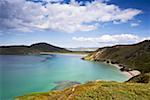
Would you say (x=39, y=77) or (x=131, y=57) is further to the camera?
(x=131, y=57)

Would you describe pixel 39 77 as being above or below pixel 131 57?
below

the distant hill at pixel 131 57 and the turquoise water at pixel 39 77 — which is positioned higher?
the distant hill at pixel 131 57

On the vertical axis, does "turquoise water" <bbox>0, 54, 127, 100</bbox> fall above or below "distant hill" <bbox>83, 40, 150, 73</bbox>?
below

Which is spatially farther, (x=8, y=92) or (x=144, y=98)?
(x=8, y=92)

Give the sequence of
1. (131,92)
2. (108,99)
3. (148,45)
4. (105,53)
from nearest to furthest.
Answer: (108,99)
(131,92)
(148,45)
(105,53)

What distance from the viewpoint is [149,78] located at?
1941 inches

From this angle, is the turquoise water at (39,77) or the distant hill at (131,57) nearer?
the turquoise water at (39,77)

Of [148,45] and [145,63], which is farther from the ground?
[148,45]

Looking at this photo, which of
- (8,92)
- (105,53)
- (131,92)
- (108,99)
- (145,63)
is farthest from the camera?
(105,53)

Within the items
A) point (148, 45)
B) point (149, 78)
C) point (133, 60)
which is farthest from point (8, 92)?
point (148, 45)

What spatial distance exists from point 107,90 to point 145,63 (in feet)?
335

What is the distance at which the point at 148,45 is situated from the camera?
Answer: 501 ft

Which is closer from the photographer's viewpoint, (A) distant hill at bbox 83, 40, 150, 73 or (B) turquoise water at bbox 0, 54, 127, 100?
(B) turquoise water at bbox 0, 54, 127, 100

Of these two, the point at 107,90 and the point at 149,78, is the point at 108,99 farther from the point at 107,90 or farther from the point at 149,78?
the point at 149,78
